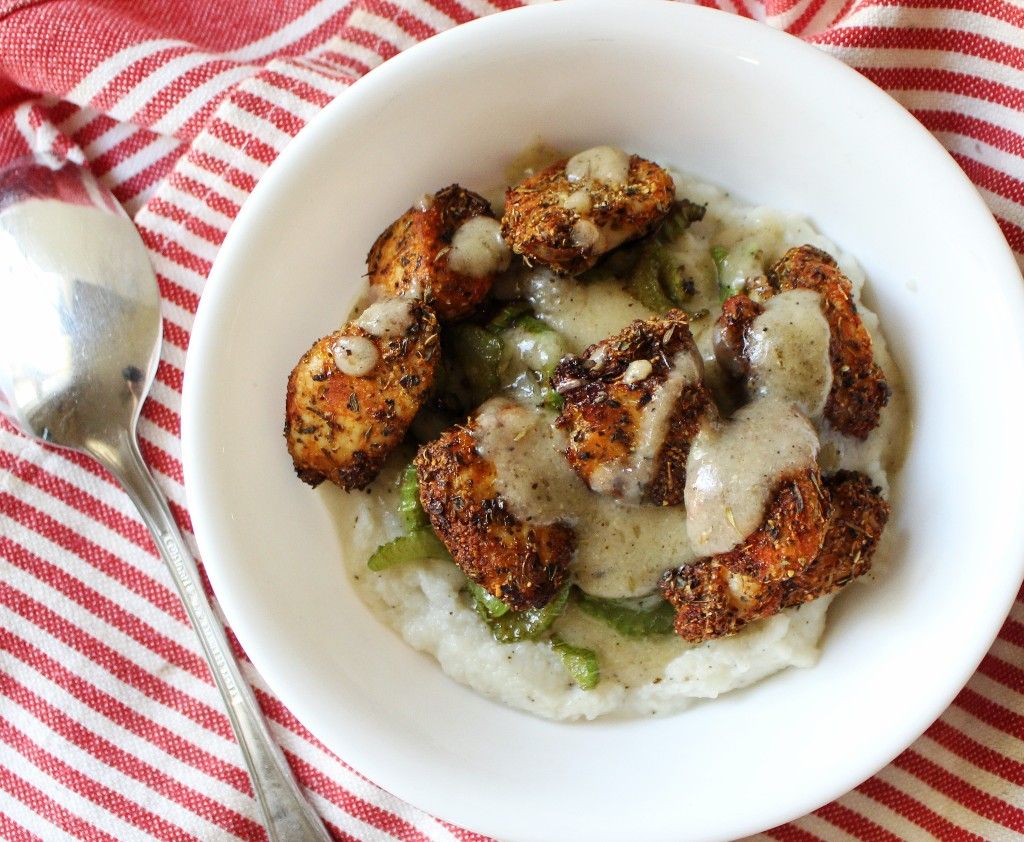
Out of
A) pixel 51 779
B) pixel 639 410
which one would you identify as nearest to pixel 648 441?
pixel 639 410

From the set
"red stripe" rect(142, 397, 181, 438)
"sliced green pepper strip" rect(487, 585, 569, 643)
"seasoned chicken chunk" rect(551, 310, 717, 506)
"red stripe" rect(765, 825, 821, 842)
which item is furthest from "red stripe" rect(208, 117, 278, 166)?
"red stripe" rect(765, 825, 821, 842)

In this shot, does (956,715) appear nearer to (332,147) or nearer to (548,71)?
(548,71)

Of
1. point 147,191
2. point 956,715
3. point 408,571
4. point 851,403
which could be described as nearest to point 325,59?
point 147,191

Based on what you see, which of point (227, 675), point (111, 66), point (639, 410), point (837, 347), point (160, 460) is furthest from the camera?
point (111, 66)

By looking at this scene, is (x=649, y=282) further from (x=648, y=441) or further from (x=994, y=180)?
(x=994, y=180)

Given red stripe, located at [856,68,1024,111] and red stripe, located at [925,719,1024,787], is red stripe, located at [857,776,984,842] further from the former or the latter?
red stripe, located at [856,68,1024,111]

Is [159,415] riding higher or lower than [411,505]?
lower
